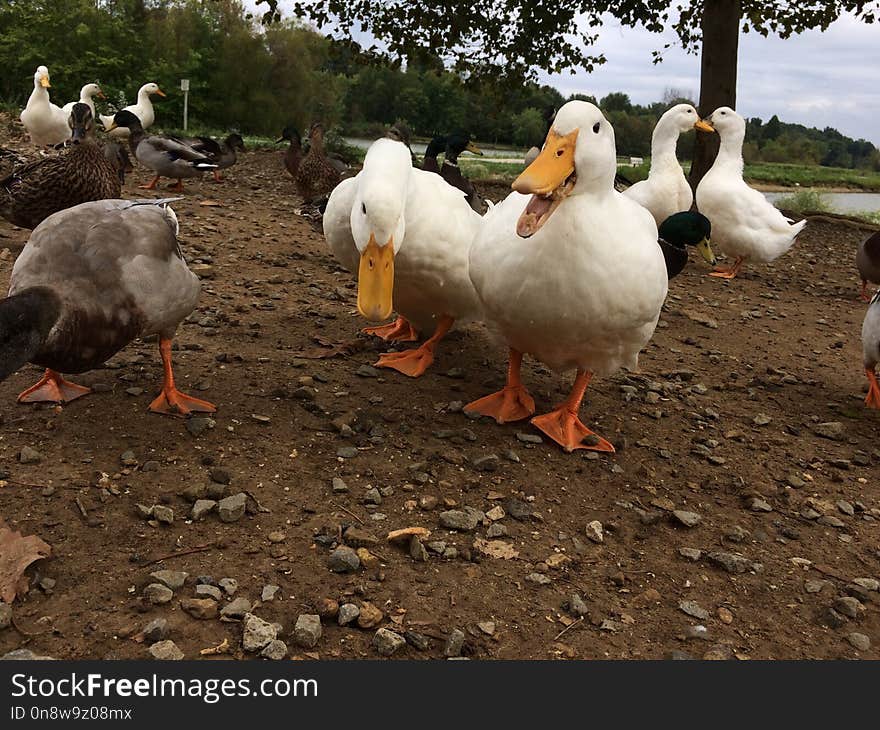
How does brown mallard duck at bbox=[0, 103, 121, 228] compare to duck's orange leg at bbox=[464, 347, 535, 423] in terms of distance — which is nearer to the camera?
duck's orange leg at bbox=[464, 347, 535, 423]

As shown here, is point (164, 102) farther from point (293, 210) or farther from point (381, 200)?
point (381, 200)

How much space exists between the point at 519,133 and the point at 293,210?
7657 millimetres

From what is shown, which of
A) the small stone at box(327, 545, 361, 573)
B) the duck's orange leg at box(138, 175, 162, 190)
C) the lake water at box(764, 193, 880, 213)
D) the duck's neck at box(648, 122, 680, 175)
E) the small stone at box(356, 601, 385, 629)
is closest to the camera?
the small stone at box(356, 601, 385, 629)

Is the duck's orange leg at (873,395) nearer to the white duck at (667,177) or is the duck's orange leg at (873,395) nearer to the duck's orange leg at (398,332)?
the duck's orange leg at (398,332)

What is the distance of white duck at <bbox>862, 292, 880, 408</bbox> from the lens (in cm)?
459

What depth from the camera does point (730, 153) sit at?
8844 mm

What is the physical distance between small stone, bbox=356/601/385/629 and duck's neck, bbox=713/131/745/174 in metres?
7.78

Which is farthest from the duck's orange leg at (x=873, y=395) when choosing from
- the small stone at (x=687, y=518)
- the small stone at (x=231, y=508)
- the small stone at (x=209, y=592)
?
the small stone at (x=209, y=592)

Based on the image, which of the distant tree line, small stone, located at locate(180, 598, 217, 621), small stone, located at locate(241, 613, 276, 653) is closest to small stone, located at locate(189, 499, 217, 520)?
small stone, located at locate(180, 598, 217, 621)

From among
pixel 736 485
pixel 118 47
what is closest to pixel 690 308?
pixel 736 485

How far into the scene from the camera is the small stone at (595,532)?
2.95 meters

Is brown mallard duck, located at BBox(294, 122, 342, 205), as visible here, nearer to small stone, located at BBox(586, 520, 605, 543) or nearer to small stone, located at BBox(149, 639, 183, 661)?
small stone, located at BBox(586, 520, 605, 543)

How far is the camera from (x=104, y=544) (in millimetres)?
2566

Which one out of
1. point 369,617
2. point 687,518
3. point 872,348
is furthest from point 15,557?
point 872,348
